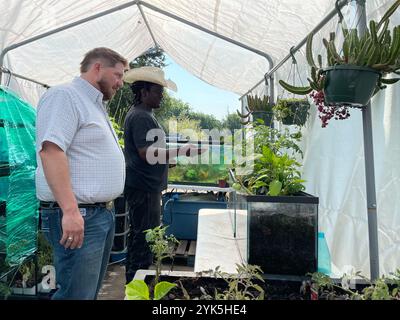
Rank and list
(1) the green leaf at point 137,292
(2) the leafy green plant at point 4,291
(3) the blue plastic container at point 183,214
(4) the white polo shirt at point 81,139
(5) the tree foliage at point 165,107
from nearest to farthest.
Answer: (1) the green leaf at point 137,292 < (4) the white polo shirt at point 81,139 < (2) the leafy green plant at point 4,291 < (3) the blue plastic container at point 183,214 < (5) the tree foliage at point 165,107

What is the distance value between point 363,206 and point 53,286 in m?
2.33

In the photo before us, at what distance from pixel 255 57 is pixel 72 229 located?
3610mm

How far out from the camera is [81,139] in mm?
1593

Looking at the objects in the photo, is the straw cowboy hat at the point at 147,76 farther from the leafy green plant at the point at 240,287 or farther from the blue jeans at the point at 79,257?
the leafy green plant at the point at 240,287

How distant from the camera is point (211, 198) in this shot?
463 cm

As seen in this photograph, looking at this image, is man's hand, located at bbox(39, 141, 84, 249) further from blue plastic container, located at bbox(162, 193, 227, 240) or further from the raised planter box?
blue plastic container, located at bbox(162, 193, 227, 240)

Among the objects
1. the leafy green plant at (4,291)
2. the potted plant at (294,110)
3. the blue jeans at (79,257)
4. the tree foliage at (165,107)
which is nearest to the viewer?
the blue jeans at (79,257)

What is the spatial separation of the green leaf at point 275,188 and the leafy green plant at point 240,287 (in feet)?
1.27

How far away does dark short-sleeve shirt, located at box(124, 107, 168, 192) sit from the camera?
103 inches

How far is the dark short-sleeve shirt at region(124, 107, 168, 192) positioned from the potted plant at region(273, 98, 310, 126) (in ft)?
3.17

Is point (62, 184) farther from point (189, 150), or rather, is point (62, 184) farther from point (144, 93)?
point (144, 93)

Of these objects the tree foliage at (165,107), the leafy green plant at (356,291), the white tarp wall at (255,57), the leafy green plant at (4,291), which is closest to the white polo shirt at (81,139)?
the leafy green plant at (356,291)

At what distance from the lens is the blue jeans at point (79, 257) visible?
160 centimetres
